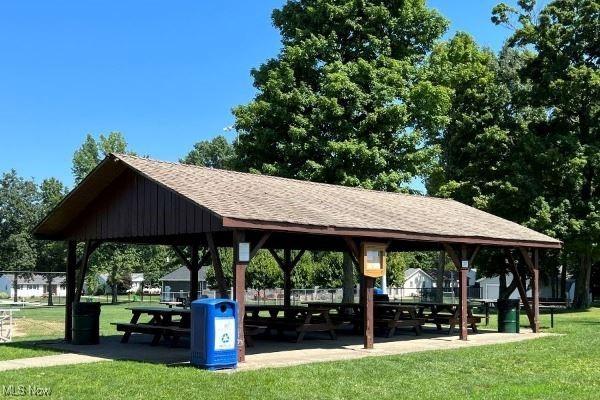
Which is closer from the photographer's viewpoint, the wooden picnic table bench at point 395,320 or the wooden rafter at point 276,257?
the wooden picnic table bench at point 395,320

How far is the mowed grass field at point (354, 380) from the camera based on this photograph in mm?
8984

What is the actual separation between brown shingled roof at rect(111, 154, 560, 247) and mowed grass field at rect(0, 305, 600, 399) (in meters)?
2.49

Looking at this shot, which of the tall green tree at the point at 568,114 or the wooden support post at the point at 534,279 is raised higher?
the tall green tree at the point at 568,114

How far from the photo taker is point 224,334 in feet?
36.7

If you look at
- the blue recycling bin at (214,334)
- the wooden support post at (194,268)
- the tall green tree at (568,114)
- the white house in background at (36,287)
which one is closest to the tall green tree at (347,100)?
the tall green tree at (568,114)

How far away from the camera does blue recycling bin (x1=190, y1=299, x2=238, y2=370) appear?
36.1ft

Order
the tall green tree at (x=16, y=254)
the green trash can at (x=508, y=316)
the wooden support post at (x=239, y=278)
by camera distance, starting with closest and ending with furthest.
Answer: the wooden support post at (x=239, y=278) < the green trash can at (x=508, y=316) < the tall green tree at (x=16, y=254)

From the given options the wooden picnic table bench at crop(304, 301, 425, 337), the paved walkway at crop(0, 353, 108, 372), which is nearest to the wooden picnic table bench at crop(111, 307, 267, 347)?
the paved walkway at crop(0, 353, 108, 372)

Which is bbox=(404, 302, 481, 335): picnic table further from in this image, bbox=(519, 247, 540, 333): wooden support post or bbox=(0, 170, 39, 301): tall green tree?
bbox=(0, 170, 39, 301): tall green tree

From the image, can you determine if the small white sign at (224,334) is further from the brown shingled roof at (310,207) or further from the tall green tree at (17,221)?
the tall green tree at (17,221)

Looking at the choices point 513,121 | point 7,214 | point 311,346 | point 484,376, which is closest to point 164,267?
point 7,214

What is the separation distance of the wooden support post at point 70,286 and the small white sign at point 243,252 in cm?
617

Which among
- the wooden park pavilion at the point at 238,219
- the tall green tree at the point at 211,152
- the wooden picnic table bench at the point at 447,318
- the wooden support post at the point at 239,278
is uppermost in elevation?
the tall green tree at the point at 211,152

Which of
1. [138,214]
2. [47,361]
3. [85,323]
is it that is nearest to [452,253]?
[138,214]
